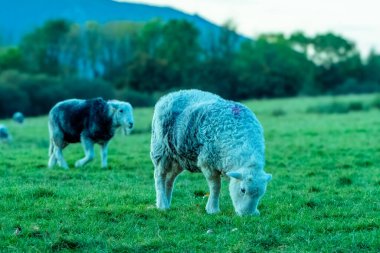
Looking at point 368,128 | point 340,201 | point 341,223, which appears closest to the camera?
point 341,223

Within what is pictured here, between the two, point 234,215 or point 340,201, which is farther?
point 340,201

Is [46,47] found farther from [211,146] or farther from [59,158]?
[211,146]

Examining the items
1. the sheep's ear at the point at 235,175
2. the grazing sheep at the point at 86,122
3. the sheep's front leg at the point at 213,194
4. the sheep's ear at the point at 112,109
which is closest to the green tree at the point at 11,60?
the grazing sheep at the point at 86,122

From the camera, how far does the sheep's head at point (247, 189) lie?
973 cm

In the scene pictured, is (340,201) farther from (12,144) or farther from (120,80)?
(120,80)

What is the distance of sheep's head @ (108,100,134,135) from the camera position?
1730cm

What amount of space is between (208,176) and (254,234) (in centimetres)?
176

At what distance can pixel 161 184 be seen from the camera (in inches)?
444

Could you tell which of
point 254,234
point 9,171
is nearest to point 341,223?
point 254,234

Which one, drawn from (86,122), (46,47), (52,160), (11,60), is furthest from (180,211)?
(46,47)

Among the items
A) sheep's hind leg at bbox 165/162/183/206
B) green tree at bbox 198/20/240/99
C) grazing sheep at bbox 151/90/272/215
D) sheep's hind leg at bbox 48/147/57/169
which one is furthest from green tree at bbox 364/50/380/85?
grazing sheep at bbox 151/90/272/215

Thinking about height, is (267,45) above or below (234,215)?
above

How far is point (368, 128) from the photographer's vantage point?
95.1 feet

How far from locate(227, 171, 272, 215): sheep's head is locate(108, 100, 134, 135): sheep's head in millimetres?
7680
